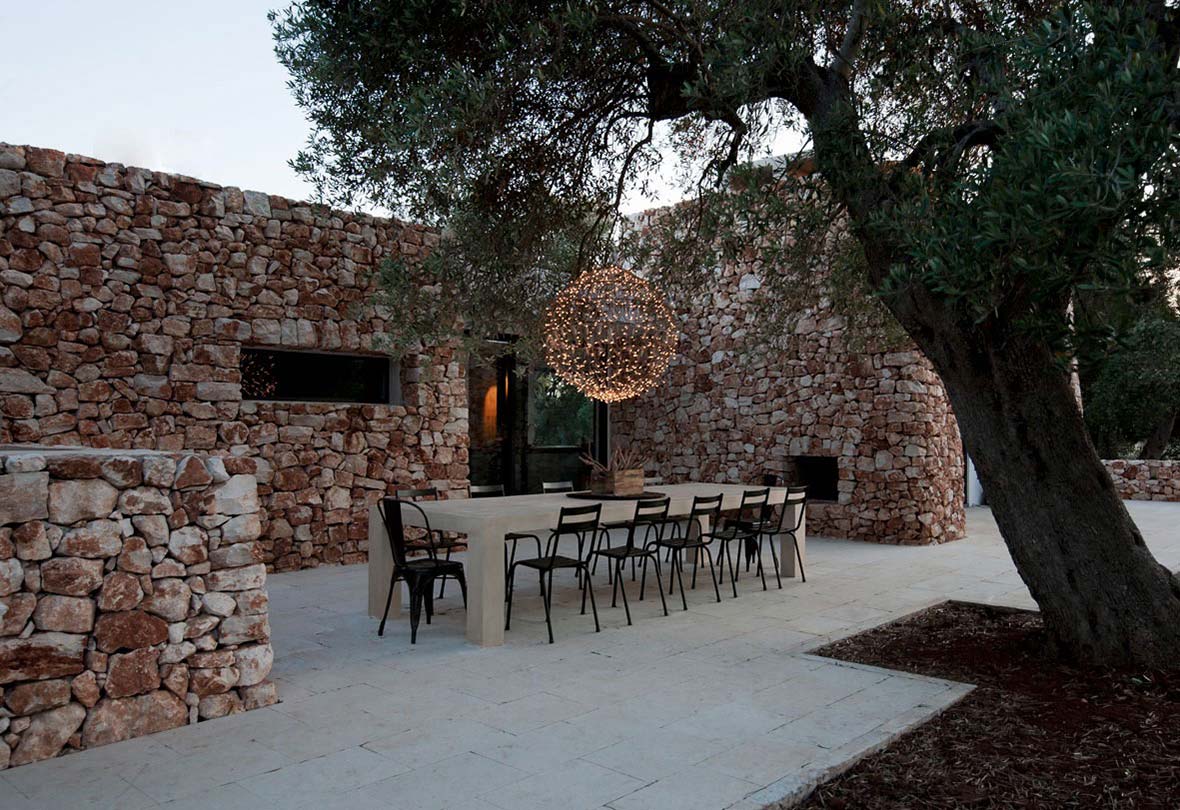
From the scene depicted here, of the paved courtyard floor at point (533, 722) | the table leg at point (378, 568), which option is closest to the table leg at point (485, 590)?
the paved courtyard floor at point (533, 722)

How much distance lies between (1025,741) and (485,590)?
275cm

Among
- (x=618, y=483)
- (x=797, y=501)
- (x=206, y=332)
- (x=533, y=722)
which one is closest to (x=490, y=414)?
(x=206, y=332)

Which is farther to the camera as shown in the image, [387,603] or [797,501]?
[797,501]

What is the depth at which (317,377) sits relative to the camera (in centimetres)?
788

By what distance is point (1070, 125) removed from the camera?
8.77 ft

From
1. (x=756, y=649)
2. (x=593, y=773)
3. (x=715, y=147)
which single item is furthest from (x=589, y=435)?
(x=593, y=773)

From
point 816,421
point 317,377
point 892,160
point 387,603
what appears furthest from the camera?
point 816,421

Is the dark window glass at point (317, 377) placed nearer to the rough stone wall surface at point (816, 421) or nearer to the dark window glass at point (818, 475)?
the rough stone wall surface at point (816, 421)

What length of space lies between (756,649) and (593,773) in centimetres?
199

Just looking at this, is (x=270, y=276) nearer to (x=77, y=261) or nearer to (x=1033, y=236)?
(x=77, y=261)

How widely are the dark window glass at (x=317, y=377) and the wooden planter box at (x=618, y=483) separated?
2.95 m

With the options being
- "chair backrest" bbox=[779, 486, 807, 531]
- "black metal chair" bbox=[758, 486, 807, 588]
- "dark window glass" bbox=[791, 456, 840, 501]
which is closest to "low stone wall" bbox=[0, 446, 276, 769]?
"black metal chair" bbox=[758, 486, 807, 588]

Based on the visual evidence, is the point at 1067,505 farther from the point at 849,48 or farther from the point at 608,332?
the point at 608,332

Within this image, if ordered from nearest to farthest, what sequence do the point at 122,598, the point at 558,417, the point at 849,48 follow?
the point at 122,598 < the point at 849,48 < the point at 558,417
